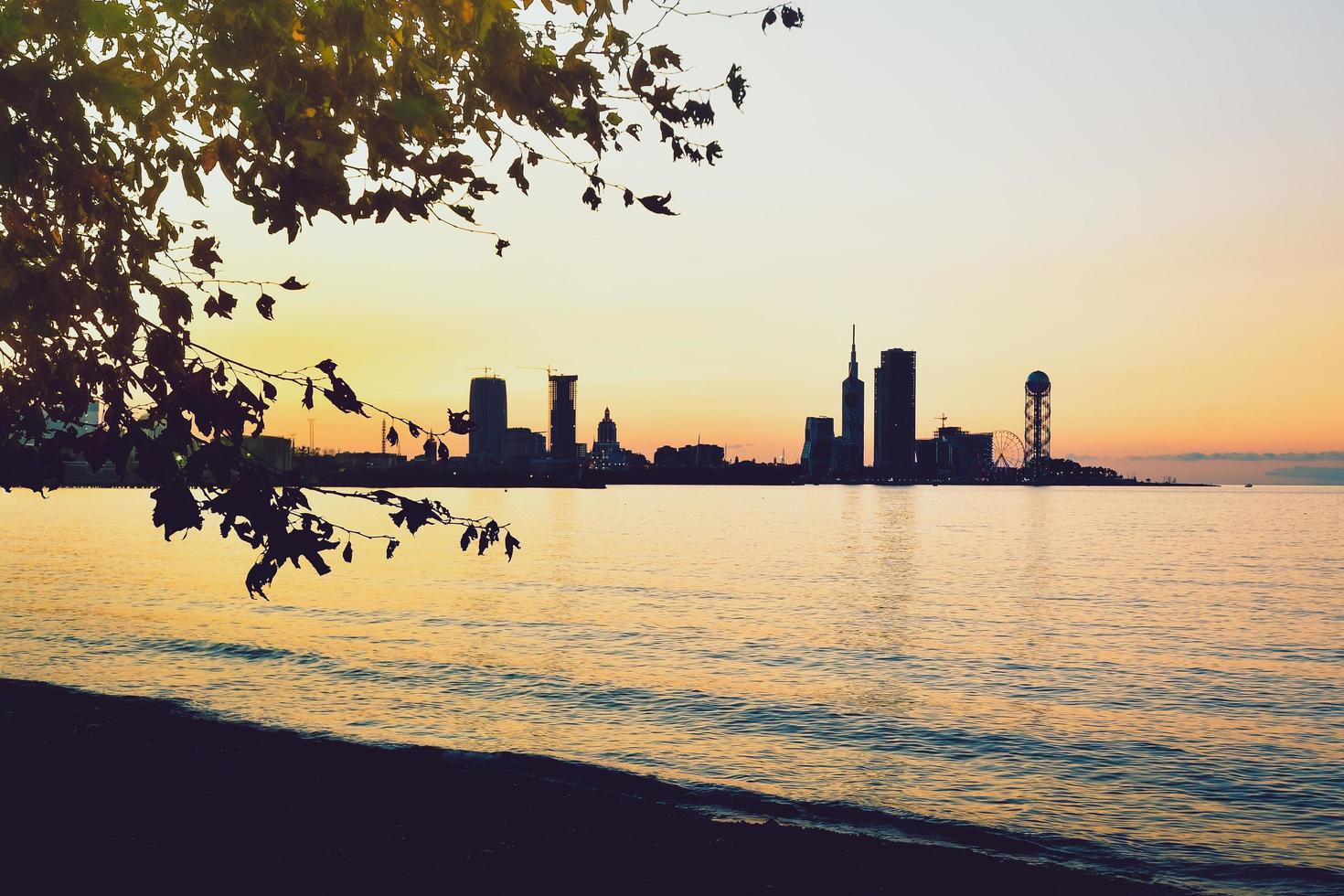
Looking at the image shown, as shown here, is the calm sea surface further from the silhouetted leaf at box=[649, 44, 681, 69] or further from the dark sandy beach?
the silhouetted leaf at box=[649, 44, 681, 69]

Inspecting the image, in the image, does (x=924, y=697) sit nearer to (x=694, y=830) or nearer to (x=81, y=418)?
(x=694, y=830)

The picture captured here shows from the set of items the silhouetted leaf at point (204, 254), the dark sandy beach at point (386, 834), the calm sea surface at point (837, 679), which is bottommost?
the calm sea surface at point (837, 679)

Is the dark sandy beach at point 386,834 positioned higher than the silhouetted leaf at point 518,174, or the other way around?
the silhouetted leaf at point 518,174

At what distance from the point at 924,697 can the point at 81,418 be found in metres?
22.0

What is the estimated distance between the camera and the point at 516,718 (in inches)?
880

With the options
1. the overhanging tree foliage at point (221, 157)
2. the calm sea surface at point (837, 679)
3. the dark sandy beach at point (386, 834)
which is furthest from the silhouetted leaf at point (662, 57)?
the calm sea surface at point (837, 679)

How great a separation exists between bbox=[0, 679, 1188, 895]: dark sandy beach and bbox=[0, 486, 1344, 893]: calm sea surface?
3224 mm

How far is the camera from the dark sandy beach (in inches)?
396

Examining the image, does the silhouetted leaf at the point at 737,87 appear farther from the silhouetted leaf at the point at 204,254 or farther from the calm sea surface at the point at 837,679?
the calm sea surface at the point at 837,679

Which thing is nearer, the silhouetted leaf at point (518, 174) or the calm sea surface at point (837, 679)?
the silhouetted leaf at point (518, 174)

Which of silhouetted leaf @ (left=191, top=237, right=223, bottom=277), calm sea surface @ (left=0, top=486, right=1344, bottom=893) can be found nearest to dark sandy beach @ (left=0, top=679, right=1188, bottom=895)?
calm sea surface @ (left=0, top=486, right=1344, bottom=893)

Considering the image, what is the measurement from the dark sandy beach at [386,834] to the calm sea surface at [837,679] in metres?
3.22

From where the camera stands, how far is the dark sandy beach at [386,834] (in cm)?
1007

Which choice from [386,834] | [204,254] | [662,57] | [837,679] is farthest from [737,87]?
[837,679]
